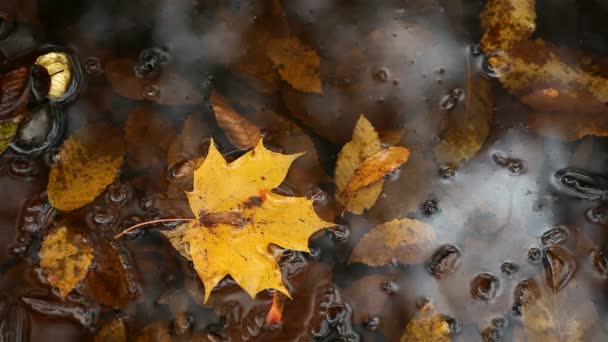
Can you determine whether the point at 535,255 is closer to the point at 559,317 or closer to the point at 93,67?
the point at 559,317

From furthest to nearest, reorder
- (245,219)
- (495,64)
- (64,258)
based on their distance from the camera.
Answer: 1. (495,64)
2. (64,258)
3. (245,219)

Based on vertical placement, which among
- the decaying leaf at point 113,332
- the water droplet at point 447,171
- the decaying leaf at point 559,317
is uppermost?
the water droplet at point 447,171

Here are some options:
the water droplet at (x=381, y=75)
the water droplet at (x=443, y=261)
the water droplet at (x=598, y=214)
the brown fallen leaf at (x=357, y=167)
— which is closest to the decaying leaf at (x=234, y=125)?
the brown fallen leaf at (x=357, y=167)

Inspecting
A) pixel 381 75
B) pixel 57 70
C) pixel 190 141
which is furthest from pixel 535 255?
pixel 57 70

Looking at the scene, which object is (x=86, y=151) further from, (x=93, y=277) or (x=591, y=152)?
(x=591, y=152)

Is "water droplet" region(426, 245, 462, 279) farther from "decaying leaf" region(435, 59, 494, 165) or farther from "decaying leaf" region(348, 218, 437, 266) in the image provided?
"decaying leaf" region(435, 59, 494, 165)

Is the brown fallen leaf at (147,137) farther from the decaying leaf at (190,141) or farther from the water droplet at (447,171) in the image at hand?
the water droplet at (447,171)
